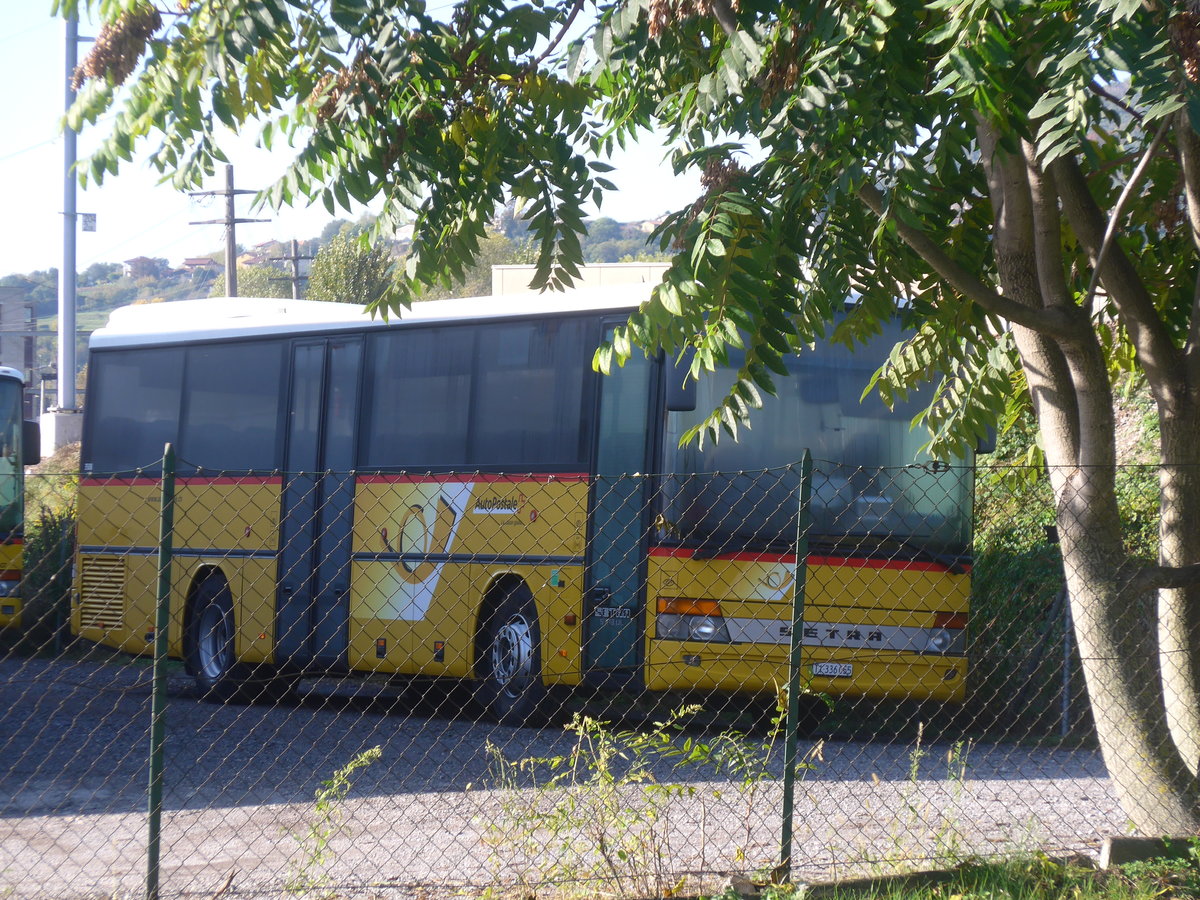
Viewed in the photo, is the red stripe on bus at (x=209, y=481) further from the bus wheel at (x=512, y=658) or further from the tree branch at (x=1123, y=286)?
the tree branch at (x=1123, y=286)

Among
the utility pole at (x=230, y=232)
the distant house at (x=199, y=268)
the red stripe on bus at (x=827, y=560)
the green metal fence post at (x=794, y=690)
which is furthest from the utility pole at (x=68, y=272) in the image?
the distant house at (x=199, y=268)

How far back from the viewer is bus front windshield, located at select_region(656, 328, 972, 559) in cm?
936

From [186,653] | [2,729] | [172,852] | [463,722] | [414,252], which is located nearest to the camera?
[414,252]

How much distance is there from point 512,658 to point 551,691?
0.47 meters

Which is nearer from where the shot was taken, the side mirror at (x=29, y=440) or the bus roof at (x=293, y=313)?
the bus roof at (x=293, y=313)

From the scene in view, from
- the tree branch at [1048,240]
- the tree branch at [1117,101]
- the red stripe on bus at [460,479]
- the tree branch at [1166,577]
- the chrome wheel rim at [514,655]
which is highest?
the tree branch at [1117,101]

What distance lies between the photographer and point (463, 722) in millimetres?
11273

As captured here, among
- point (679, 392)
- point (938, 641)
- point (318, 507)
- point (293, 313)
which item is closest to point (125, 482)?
point (293, 313)

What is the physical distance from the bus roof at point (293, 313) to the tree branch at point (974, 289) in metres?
4.47

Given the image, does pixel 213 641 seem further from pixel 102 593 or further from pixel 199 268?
pixel 199 268

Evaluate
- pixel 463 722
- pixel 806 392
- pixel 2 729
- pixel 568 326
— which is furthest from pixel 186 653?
pixel 806 392

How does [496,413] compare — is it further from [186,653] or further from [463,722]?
[186,653]

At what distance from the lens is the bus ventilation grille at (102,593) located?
13633 mm

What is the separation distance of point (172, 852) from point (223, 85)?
366cm
